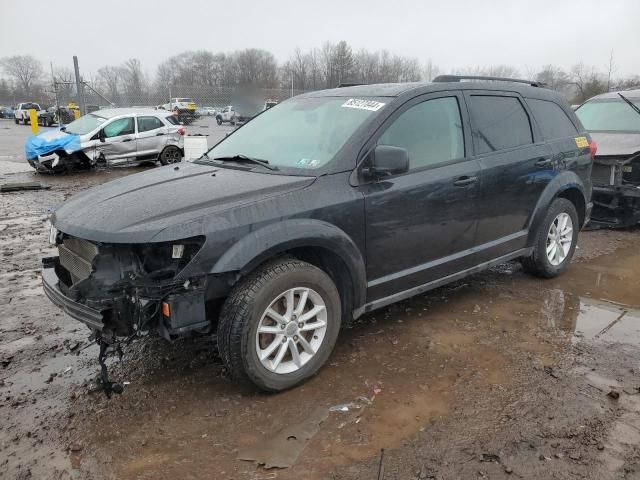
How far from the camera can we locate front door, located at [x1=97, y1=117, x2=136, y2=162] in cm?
1372

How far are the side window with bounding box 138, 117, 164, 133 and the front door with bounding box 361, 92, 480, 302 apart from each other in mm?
11872

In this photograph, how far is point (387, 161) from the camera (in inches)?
134

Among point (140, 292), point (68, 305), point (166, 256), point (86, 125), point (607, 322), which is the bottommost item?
point (607, 322)

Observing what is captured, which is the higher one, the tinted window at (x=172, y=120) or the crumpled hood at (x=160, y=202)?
the tinted window at (x=172, y=120)

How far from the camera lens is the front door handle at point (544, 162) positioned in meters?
4.72

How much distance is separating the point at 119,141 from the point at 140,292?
12.2m

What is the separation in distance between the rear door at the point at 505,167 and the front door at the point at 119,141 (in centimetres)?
1161

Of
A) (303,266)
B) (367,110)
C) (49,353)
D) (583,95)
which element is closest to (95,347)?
(49,353)

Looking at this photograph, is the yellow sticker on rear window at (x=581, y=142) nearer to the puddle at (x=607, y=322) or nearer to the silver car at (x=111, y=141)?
the puddle at (x=607, y=322)

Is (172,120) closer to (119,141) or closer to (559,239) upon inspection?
(119,141)

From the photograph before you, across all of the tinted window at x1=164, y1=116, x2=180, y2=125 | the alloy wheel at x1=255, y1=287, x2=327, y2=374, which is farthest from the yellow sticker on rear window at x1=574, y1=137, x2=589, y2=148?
the tinted window at x1=164, y1=116, x2=180, y2=125

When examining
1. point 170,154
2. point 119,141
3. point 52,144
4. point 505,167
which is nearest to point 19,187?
point 52,144

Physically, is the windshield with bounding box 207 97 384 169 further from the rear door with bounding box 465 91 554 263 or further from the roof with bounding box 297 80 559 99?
the rear door with bounding box 465 91 554 263

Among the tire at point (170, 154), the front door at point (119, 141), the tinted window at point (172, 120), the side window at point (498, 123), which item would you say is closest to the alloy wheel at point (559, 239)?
the side window at point (498, 123)
